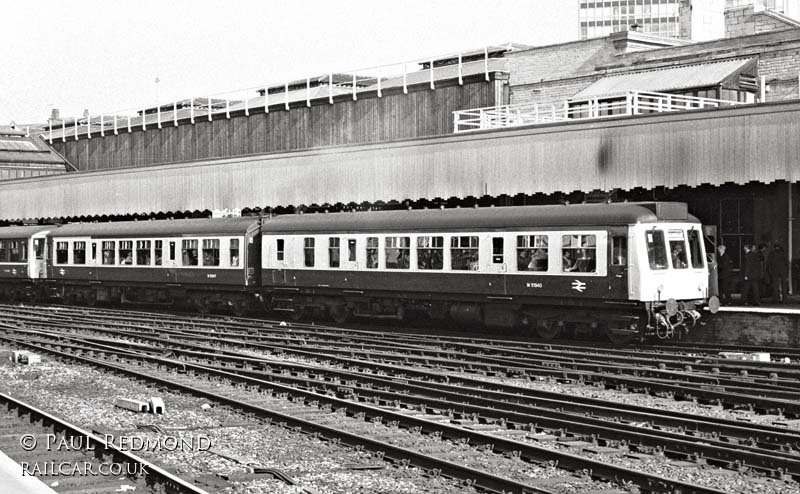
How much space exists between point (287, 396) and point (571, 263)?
838 centimetres

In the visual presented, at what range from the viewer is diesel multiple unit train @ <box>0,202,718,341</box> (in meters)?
20.8

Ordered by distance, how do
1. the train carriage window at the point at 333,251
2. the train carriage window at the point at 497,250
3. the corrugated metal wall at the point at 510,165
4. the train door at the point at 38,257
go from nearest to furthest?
the train carriage window at the point at 497,250 → the corrugated metal wall at the point at 510,165 → the train carriage window at the point at 333,251 → the train door at the point at 38,257

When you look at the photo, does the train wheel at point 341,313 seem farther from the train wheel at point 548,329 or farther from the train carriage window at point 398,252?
the train wheel at point 548,329

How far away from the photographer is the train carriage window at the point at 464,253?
23.4 m

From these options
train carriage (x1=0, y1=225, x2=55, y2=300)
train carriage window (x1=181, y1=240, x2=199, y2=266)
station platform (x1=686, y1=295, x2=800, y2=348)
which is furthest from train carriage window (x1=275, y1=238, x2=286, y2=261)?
train carriage (x1=0, y1=225, x2=55, y2=300)

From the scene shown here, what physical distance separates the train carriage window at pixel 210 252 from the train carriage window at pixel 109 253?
5150 mm

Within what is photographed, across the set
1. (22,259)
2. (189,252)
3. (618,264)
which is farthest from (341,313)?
(22,259)

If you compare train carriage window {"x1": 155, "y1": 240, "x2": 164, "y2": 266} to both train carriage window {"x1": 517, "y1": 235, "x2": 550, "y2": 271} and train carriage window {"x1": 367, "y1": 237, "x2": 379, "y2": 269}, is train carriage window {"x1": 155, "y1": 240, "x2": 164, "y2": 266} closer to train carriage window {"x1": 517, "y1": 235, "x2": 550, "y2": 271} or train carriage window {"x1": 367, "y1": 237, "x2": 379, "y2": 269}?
train carriage window {"x1": 367, "y1": 237, "x2": 379, "y2": 269}

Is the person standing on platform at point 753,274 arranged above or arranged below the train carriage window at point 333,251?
below

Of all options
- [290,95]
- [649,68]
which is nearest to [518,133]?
[649,68]

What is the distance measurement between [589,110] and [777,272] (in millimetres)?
7289

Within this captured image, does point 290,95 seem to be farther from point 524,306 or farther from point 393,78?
point 524,306

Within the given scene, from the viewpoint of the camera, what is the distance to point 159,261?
33312 millimetres

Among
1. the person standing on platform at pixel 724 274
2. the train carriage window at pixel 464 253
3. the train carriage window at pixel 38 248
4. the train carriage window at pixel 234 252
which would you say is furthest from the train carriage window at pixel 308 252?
the train carriage window at pixel 38 248
